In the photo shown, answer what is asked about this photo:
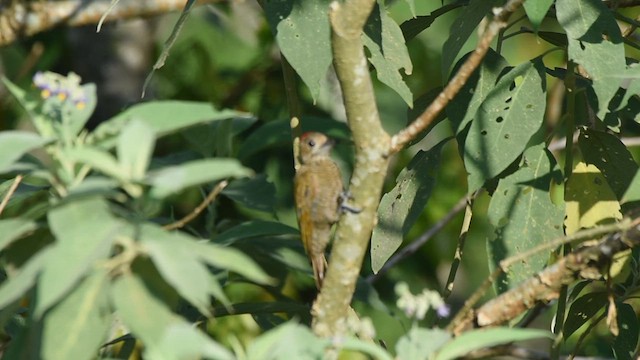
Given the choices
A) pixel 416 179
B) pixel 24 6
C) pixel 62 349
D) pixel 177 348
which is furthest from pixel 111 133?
pixel 24 6

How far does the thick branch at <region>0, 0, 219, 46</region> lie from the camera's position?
518cm

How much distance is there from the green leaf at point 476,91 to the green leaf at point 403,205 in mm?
209

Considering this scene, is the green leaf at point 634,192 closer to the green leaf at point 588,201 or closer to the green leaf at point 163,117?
the green leaf at point 588,201

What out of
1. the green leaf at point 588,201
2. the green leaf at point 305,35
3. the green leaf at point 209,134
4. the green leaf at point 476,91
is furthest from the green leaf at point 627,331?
the green leaf at point 209,134

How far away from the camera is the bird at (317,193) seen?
11.8 feet

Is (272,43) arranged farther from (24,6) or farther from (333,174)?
(333,174)

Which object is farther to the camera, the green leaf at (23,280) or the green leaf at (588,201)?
the green leaf at (588,201)

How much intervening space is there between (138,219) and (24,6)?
3940 millimetres

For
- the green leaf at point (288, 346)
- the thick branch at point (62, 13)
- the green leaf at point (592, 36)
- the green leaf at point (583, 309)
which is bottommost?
the thick branch at point (62, 13)

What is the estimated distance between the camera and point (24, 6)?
5.27 meters

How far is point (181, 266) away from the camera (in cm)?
145

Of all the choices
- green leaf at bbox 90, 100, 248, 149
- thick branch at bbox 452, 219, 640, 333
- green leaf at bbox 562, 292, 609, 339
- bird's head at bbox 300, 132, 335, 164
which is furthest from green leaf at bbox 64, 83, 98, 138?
bird's head at bbox 300, 132, 335, 164

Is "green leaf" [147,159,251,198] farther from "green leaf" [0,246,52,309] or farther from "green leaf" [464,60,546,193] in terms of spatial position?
"green leaf" [464,60,546,193]

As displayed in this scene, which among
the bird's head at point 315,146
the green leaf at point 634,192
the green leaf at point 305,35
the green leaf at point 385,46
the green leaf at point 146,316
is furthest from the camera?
the bird's head at point 315,146
